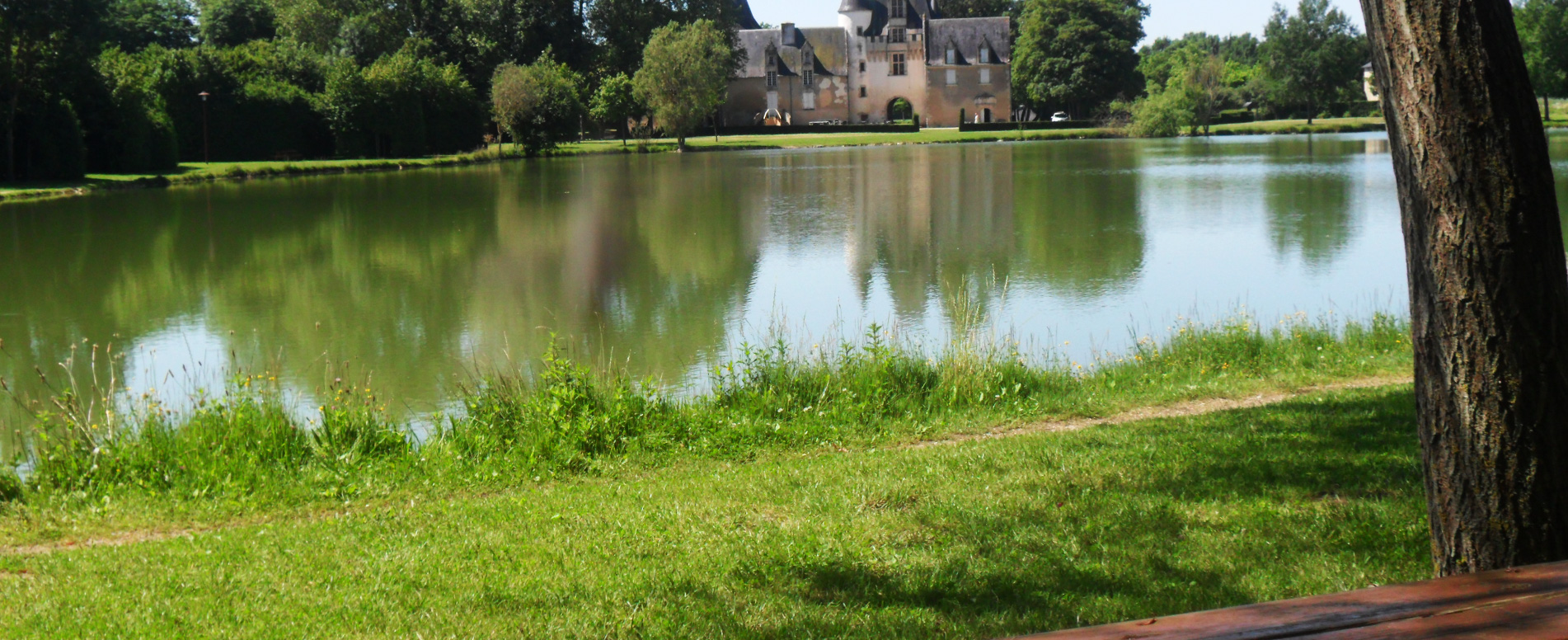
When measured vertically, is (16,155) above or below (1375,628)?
above

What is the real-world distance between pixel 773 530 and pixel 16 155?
3526 centimetres

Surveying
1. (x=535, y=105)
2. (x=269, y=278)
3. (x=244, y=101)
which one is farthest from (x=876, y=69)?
(x=269, y=278)

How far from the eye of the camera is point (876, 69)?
7856 centimetres

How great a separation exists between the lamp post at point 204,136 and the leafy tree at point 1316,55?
180 ft

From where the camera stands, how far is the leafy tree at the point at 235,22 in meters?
65.1

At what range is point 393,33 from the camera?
58688 millimetres

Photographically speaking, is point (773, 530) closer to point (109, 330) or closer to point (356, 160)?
point (109, 330)

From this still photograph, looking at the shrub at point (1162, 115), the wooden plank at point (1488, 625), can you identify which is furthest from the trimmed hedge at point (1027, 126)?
the wooden plank at point (1488, 625)

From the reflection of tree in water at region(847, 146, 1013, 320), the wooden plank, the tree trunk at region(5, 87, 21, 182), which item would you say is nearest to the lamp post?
the tree trunk at region(5, 87, 21, 182)

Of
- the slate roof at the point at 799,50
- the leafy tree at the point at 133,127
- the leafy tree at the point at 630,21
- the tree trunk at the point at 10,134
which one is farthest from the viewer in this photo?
the slate roof at the point at 799,50

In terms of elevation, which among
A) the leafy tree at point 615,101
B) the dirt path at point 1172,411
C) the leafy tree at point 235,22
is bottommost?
the dirt path at point 1172,411

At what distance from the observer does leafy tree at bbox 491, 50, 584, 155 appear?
49.6 meters

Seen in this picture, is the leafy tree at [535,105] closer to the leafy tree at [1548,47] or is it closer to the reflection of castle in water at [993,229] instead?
the reflection of castle in water at [993,229]

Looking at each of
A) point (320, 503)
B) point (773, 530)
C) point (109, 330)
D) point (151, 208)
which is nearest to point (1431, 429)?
point (773, 530)
